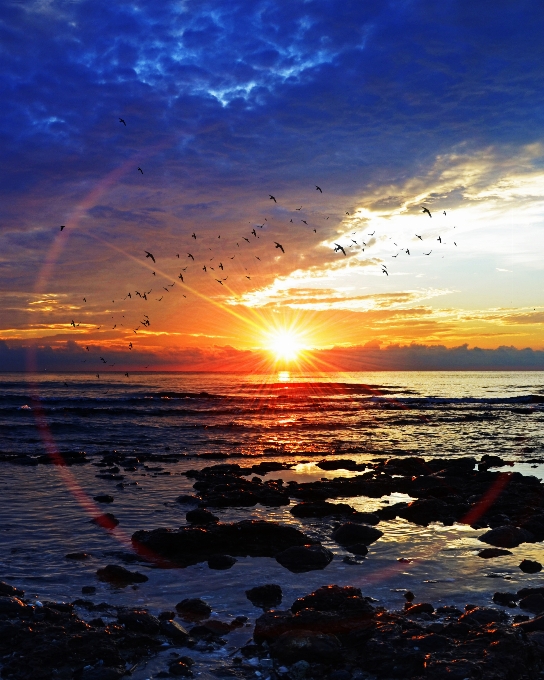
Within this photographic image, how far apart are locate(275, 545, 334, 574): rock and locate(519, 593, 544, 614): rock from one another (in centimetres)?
361

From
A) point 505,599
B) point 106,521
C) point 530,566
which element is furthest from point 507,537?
point 106,521

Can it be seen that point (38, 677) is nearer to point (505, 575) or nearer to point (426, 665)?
point (426, 665)

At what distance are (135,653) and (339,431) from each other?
32.0m

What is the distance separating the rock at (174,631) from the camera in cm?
744

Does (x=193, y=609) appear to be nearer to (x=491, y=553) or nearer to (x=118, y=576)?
(x=118, y=576)

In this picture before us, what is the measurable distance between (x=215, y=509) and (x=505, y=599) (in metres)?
8.79

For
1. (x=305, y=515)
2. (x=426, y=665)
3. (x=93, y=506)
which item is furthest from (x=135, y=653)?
(x=93, y=506)

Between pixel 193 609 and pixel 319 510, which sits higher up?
pixel 193 609

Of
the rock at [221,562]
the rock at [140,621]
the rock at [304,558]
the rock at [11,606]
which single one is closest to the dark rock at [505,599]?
the rock at [304,558]

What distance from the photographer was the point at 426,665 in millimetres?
6574

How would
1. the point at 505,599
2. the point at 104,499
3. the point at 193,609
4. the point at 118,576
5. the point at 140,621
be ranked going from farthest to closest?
the point at 104,499 → the point at 118,576 → the point at 505,599 → the point at 193,609 → the point at 140,621

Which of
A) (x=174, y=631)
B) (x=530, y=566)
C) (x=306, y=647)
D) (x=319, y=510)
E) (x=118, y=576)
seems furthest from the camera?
(x=319, y=510)

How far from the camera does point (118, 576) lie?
9.73 m

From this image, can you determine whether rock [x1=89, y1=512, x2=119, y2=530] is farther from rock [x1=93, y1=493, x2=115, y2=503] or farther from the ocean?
rock [x1=93, y1=493, x2=115, y2=503]
